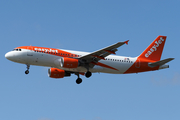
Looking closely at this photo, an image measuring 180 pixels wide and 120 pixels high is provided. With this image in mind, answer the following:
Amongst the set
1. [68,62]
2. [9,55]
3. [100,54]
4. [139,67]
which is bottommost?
[139,67]

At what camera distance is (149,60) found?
4722 centimetres

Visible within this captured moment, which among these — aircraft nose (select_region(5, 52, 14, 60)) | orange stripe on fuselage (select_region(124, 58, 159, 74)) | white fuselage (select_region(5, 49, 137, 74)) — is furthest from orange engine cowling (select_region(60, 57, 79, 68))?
orange stripe on fuselage (select_region(124, 58, 159, 74))

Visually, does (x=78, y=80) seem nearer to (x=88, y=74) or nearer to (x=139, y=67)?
(x=88, y=74)

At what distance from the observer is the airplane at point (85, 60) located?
135 feet

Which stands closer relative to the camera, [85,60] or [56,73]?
[85,60]

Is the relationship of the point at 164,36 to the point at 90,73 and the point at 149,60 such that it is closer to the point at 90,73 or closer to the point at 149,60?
the point at 149,60

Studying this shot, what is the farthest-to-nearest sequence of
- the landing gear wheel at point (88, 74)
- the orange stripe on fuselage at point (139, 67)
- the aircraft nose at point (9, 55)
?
the orange stripe on fuselage at point (139, 67) → the landing gear wheel at point (88, 74) → the aircraft nose at point (9, 55)

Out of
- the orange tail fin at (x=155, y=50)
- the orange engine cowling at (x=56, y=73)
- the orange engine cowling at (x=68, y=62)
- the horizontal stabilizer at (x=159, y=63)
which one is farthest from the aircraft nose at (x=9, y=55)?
the horizontal stabilizer at (x=159, y=63)

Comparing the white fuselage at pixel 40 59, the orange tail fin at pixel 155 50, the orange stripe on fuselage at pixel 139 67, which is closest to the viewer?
the white fuselage at pixel 40 59

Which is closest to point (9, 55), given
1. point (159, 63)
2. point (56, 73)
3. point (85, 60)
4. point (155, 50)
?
point (56, 73)

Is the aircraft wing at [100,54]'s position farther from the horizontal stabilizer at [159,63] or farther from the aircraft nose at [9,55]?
the aircraft nose at [9,55]

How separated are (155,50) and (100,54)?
37.4ft

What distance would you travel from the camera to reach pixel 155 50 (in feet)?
161

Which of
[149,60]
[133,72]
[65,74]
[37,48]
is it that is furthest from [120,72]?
[37,48]
